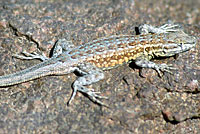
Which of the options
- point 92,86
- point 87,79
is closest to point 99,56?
point 87,79

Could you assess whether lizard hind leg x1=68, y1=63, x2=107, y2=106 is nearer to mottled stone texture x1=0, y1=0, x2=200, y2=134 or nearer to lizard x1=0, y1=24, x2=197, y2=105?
lizard x1=0, y1=24, x2=197, y2=105

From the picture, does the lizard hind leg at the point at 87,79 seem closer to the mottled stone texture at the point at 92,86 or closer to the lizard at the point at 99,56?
the lizard at the point at 99,56

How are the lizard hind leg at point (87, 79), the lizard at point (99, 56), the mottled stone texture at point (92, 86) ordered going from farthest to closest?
the lizard at point (99, 56) → the lizard hind leg at point (87, 79) → the mottled stone texture at point (92, 86)

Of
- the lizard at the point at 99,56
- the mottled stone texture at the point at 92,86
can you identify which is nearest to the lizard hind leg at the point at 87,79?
the lizard at the point at 99,56

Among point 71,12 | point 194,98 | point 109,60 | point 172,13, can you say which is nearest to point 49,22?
point 71,12

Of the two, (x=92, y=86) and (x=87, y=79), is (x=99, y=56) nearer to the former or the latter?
(x=87, y=79)

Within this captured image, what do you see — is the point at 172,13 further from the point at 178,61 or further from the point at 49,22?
the point at 49,22

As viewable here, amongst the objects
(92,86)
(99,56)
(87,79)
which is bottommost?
(92,86)

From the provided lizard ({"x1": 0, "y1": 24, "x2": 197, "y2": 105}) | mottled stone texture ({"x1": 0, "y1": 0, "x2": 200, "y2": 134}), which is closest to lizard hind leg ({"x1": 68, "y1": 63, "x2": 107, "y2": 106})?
lizard ({"x1": 0, "y1": 24, "x2": 197, "y2": 105})
